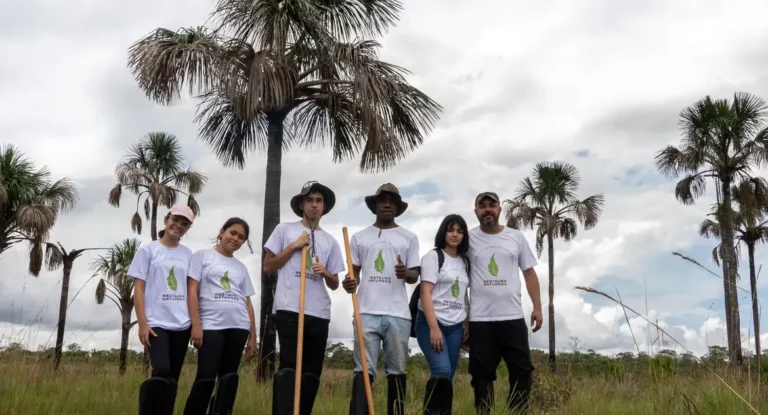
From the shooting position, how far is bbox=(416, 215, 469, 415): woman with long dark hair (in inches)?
189

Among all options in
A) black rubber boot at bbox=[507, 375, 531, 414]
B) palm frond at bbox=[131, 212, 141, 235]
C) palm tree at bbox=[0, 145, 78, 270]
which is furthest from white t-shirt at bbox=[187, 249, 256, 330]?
palm frond at bbox=[131, 212, 141, 235]

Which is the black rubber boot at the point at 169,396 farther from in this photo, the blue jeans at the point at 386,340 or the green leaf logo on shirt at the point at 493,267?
the green leaf logo on shirt at the point at 493,267

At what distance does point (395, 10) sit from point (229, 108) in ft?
12.3

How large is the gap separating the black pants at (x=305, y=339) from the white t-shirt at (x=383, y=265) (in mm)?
334

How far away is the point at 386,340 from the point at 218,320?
118cm

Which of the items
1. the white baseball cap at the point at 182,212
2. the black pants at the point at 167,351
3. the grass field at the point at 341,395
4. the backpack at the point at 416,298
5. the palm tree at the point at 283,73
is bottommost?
the grass field at the point at 341,395

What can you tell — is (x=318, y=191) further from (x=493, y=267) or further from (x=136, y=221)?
(x=136, y=221)

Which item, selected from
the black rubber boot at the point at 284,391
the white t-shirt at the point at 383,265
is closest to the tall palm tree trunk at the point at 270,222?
the black rubber boot at the point at 284,391

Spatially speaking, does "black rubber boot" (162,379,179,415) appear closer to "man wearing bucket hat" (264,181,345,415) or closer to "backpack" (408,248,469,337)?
"man wearing bucket hat" (264,181,345,415)

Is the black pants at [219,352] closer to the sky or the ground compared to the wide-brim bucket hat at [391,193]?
closer to the ground

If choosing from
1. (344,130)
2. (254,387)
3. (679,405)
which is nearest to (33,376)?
(254,387)

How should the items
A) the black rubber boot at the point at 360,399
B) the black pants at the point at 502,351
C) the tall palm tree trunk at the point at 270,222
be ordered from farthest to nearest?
the tall palm tree trunk at the point at 270,222 → the black pants at the point at 502,351 → the black rubber boot at the point at 360,399

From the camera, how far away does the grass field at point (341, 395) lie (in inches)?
199

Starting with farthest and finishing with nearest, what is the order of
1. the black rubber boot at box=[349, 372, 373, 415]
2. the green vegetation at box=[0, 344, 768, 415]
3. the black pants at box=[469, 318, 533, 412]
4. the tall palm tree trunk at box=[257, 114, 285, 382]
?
the tall palm tree trunk at box=[257, 114, 285, 382] < the green vegetation at box=[0, 344, 768, 415] < the black pants at box=[469, 318, 533, 412] < the black rubber boot at box=[349, 372, 373, 415]
